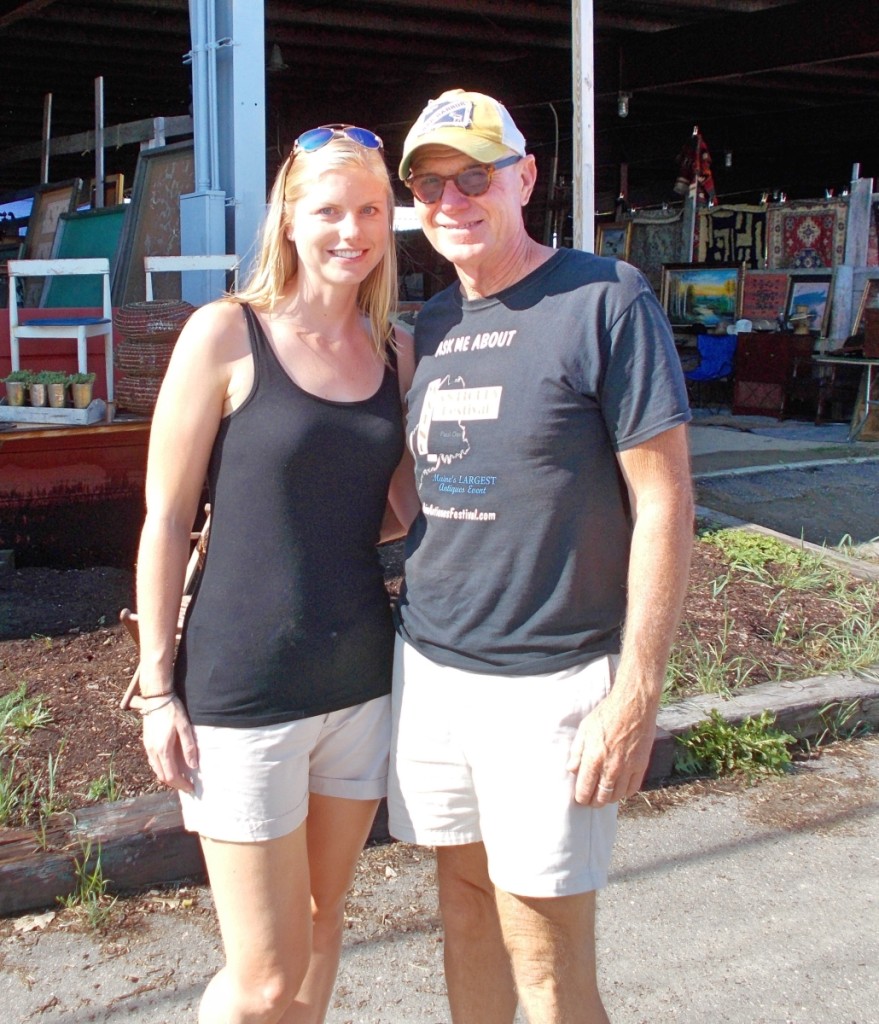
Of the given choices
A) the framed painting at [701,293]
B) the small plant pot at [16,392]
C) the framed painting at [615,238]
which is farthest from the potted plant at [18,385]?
the framed painting at [615,238]

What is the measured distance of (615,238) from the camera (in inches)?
571

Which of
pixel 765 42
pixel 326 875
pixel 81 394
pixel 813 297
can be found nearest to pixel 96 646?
pixel 81 394

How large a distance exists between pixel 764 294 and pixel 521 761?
11790 millimetres

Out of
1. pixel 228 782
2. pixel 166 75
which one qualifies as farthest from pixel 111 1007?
pixel 166 75

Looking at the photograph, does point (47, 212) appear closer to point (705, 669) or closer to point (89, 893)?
point (705, 669)

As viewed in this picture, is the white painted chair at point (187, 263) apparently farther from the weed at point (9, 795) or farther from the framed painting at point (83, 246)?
the weed at point (9, 795)

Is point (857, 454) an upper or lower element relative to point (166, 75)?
lower

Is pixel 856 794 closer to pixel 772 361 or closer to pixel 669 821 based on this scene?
pixel 669 821

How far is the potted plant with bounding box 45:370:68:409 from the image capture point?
195 inches

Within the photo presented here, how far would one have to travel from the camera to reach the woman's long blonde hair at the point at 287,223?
201cm

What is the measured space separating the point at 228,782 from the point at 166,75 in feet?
37.8

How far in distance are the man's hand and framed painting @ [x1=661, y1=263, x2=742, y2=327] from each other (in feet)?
38.4

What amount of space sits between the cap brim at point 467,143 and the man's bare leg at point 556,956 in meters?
1.32

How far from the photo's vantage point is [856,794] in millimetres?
3781
